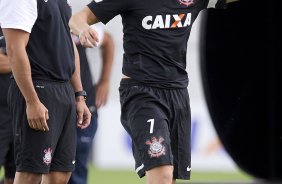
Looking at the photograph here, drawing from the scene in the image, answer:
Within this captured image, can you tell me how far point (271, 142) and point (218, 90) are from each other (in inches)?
32.4

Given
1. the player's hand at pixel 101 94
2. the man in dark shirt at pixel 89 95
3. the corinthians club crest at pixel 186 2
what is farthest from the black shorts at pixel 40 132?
the player's hand at pixel 101 94

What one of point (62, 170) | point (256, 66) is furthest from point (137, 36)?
point (256, 66)

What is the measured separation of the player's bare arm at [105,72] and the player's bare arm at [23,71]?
87.8 inches

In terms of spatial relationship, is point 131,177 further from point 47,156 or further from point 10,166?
point 47,156

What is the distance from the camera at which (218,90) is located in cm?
983

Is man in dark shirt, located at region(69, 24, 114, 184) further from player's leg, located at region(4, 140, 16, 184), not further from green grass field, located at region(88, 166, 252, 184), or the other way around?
green grass field, located at region(88, 166, 252, 184)

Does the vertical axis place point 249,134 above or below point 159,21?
below

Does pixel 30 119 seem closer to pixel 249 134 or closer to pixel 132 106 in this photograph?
pixel 132 106

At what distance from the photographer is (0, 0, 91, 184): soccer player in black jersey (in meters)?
5.14

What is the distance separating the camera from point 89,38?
504 centimetres

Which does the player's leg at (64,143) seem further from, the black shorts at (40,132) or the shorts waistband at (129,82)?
the shorts waistband at (129,82)

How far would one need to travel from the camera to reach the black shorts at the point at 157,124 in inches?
213

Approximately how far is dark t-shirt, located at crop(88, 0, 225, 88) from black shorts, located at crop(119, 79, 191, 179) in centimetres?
7

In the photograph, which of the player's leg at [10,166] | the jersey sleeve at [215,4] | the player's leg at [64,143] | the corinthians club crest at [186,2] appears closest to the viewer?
the player's leg at [64,143]
